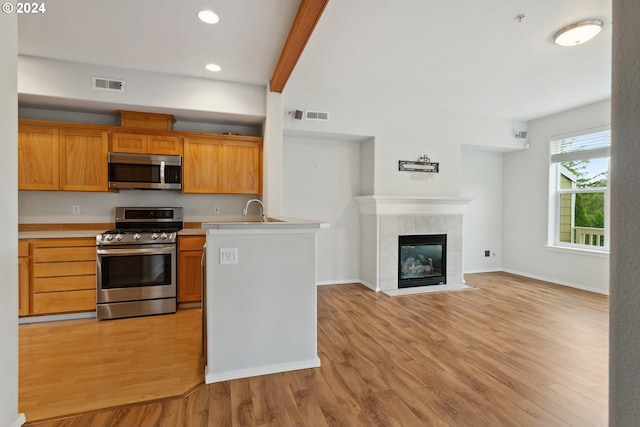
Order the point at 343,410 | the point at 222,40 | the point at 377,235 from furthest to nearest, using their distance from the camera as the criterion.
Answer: the point at 377,235
the point at 222,40
the point at 343,410

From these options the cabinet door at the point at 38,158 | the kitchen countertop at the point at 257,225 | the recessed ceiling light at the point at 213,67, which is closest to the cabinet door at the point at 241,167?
the recessed ceiling light at the point at 213,67

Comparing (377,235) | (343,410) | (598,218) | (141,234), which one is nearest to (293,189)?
(377,235)

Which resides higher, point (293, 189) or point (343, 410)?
point (293, 189)

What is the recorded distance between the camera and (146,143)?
3.91m

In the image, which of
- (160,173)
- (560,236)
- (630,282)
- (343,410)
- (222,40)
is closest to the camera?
(630,282)

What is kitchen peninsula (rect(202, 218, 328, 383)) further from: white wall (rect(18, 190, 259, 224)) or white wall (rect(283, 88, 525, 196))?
white wall (rect(283, 88, 525, 196))

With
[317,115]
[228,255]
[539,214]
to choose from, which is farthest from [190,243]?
[539,214]

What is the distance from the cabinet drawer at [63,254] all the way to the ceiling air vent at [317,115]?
308 centimetres

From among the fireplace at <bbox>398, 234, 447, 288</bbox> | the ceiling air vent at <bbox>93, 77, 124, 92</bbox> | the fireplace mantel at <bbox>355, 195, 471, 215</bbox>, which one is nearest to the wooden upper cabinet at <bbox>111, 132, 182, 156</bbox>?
the ceiling air vent at <bbox>93, 77, 124, 92</bbox>

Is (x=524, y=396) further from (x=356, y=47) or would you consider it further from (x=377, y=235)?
(x=356, y=47)

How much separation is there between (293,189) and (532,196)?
13.8 feet

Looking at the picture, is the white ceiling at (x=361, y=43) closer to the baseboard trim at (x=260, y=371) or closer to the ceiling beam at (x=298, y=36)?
the ceiling beam at (x=298, y=36)

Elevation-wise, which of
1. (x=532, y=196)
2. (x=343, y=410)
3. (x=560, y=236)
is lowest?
(x=343, y=410)

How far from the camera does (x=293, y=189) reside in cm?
477
